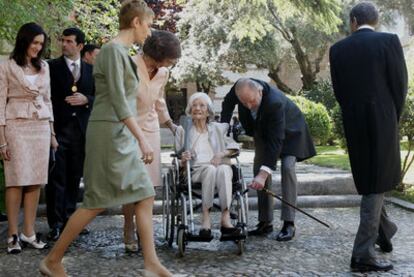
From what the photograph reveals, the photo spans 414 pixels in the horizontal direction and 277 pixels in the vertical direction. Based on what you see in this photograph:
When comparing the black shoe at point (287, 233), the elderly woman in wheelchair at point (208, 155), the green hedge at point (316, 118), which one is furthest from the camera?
the green hedge at point (316, 118)

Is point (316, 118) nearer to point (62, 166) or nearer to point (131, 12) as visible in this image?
point (62, 166)

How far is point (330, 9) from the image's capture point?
9406 mm

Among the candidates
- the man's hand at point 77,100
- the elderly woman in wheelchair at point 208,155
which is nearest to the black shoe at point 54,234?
the man's hand at point 77,100

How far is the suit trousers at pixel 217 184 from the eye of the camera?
15.7ft

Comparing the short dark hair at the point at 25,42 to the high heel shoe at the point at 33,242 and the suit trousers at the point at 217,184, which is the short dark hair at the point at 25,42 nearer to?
the high heel shoe at the point at 33,242

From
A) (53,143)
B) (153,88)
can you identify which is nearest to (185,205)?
(153,88)

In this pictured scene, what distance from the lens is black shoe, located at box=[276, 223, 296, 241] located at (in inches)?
207

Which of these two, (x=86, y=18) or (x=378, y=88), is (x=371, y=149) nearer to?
(x=378, y=88)

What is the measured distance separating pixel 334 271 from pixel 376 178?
0.73 m

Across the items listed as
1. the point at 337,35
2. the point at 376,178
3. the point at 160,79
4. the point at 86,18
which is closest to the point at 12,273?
the point at 160,79

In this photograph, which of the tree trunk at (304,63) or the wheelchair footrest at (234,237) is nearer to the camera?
the wheelchair footrest at (234,237)

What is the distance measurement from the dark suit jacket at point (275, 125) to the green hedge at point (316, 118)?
1157 centimetres

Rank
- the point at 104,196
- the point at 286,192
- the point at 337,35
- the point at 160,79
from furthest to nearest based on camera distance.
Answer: the point at 337,35, the point at 286,192, the point at 160,79, the point at 104,196

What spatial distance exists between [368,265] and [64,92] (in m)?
3.02
